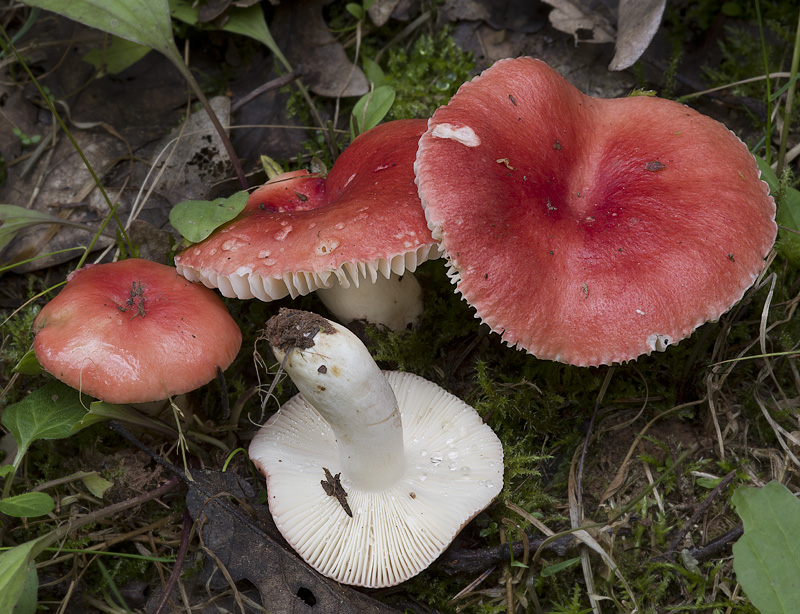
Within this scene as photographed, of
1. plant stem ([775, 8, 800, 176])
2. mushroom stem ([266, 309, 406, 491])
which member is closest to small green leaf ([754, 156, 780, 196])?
plant stem ([775, 8, 800, 176])

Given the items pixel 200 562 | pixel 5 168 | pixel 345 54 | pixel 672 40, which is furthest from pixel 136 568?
pixel 672 40

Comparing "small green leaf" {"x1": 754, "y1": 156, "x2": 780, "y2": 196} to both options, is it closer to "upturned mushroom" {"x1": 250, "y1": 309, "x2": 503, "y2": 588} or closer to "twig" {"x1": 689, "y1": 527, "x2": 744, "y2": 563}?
"twig" {"x1": 689, "y1": 527, "x2": 744, "y2": 563}

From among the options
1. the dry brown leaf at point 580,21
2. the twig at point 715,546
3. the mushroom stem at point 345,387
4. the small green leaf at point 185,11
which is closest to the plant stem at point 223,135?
the small green leaf at point 185,11

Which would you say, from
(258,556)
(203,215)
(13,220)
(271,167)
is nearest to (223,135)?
(271,167)

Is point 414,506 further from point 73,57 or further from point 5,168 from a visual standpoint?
point 73,57

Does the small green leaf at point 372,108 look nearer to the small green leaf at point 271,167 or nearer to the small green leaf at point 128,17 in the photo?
the small green leaf at point 271,167

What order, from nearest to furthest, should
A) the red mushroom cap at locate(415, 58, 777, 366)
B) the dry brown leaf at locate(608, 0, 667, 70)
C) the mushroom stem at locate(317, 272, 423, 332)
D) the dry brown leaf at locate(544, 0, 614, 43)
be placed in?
the red mushroom cap at locate(415, 58, 777, 366) → the mushroom stem at locate(317, 272, 423, 332) → the dry brown leaf at locate(608, 0, 667, 70) → the dry brown leaf at locate(544, 0, 614, 43)
